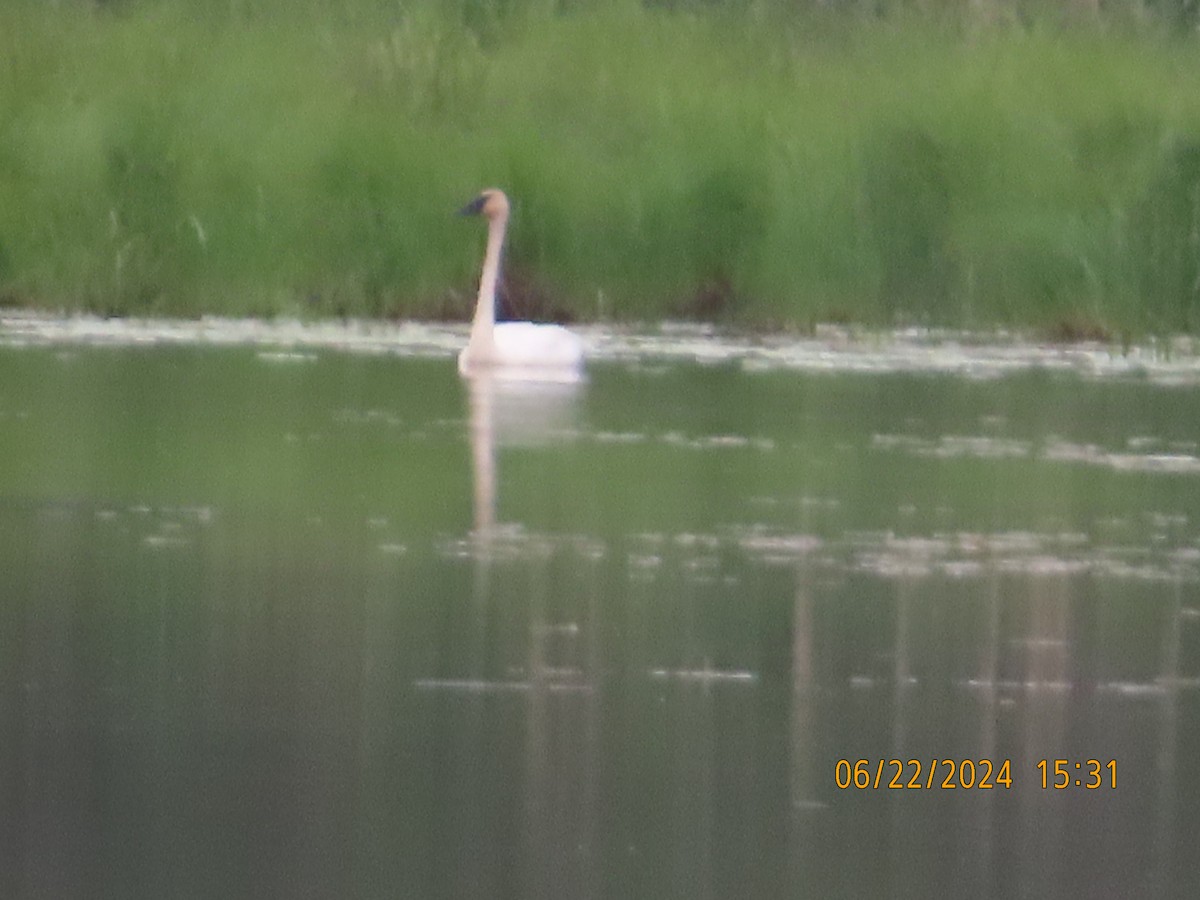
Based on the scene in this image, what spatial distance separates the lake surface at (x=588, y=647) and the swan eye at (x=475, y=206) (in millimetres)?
2861

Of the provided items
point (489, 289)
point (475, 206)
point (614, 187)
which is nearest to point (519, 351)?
point (489, 289)

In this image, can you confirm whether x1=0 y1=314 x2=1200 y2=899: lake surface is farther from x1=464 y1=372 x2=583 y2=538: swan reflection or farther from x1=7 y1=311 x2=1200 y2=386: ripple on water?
x1=7 y1=311 x2=1200 y2=386: ripple on water

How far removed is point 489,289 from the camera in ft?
52.3

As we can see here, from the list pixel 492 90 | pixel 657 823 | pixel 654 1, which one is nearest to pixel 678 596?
pixel 657 823

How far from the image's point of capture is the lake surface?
18.5ft

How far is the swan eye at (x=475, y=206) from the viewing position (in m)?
16.4

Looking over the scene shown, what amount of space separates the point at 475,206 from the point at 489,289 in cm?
77

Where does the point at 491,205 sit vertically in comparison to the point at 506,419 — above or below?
above

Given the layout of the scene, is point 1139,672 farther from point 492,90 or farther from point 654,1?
point 654,1

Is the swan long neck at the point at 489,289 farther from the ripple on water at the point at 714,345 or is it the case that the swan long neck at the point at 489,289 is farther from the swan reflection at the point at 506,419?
the ripple on water at the point at 714,345
